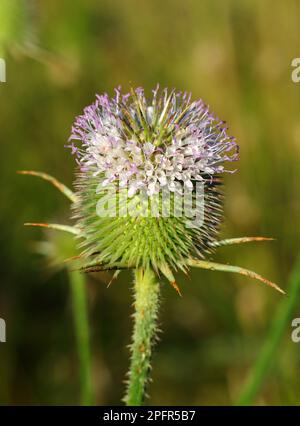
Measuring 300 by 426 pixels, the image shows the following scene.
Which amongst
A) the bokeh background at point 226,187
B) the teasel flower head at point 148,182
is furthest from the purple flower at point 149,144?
the bokeh background at point 226,187

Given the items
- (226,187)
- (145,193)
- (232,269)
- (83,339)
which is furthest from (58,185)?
(226,187)

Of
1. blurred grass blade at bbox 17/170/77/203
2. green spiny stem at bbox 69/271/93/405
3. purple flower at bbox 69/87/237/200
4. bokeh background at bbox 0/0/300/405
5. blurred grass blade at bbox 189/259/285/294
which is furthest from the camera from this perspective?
bokeh background at bbox 0/0/300/405

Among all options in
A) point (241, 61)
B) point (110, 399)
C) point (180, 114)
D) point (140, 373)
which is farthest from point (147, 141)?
point (241, 61)

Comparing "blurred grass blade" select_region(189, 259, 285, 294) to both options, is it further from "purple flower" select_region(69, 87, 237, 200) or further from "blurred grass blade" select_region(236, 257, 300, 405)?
"blurred grass blade" select_region(236, 257, 300, 405)

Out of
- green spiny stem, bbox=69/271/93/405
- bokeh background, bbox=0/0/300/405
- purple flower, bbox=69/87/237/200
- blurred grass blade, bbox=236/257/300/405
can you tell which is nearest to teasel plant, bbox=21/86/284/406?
purple flower, bbox=69/87/237/200

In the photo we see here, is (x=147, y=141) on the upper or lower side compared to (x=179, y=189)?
upper

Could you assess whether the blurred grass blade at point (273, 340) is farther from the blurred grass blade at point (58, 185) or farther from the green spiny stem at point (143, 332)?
the blurred grass blade at point (58, 185)
